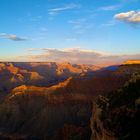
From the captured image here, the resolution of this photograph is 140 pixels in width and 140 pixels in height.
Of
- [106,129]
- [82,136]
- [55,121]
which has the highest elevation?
[106,129]

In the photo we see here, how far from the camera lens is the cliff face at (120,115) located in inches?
1026

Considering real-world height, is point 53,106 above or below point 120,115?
below

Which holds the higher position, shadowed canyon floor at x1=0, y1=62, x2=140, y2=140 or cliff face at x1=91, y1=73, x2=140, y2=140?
cliff face at x1=91, y1=73, x2=140, y2=140

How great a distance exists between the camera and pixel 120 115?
89.5ft

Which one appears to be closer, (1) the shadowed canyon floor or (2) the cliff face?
(2) the cliff face

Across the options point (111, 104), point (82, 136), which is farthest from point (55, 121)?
point (111, 104)

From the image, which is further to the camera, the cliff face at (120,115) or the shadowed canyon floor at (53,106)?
the shadowed canyon floor at (53,106)

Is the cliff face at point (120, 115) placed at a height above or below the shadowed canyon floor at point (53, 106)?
above

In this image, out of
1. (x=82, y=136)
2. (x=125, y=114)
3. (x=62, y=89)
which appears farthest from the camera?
(x=62, y=89)

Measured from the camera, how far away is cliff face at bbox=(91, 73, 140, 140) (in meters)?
26.1

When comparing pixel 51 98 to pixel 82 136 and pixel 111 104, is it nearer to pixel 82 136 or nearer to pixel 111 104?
pixel 82 136

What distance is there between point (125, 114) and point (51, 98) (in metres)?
82.1

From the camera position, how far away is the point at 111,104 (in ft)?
102

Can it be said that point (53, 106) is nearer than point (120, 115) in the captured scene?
No
